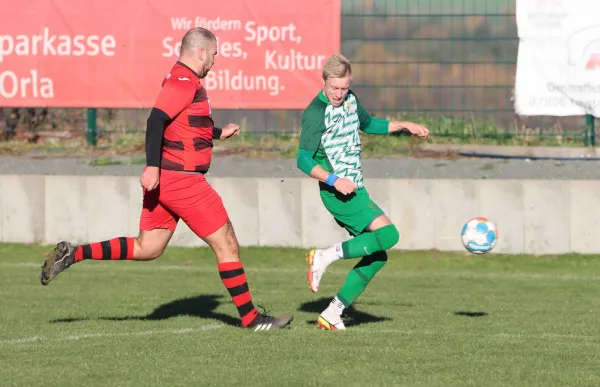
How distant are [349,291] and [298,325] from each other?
486 millimetres

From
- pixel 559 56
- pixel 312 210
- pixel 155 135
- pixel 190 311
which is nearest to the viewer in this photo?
pixel 155 135

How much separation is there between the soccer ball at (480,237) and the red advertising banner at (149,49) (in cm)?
600

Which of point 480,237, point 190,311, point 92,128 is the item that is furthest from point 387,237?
point 92,128

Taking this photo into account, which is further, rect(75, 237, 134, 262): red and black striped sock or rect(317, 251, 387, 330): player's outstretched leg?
rect(75, 237, 134, 262): red and black striped sock

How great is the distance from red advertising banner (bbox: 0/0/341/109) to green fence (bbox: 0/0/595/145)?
63cm

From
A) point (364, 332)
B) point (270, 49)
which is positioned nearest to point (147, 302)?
point (364, 332)

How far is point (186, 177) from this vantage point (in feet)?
30.0

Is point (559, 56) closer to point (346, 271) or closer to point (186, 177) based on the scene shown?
point (346, 271)

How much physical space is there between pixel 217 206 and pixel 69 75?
792cm

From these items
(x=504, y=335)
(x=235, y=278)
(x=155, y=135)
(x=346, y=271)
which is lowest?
(x=504, y=335)

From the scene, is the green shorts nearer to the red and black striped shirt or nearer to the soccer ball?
the red and black striped shirt

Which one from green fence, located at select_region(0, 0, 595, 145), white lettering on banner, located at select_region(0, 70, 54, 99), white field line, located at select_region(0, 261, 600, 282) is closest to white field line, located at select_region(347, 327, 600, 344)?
white field line, located at select_region(0, 261, 600, 282)

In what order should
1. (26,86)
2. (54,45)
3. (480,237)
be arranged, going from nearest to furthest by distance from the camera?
(480,237)
(54,45)
(26,86)

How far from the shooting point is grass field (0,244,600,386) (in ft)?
24.7
